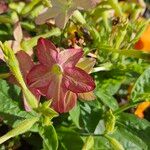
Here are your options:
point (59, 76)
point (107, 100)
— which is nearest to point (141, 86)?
point (107, 100)

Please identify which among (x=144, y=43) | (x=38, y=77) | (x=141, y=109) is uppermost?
(x=38, y=77)

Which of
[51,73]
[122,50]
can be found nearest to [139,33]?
[122,50]

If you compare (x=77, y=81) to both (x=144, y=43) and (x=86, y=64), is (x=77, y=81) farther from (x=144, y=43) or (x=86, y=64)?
(x=144, y=43)

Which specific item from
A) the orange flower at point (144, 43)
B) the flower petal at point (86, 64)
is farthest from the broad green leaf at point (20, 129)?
the orange flower at point (144, 43)

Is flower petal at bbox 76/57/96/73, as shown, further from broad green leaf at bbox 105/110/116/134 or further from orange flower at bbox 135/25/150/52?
orange flower at bbox 135/25/150/52

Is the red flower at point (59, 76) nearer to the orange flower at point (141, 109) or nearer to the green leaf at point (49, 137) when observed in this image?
the green leaf at point (49, 137)
